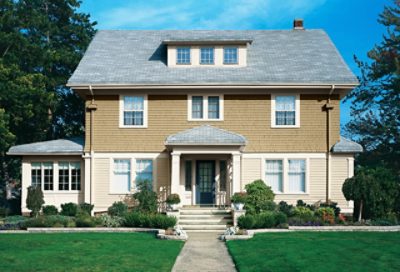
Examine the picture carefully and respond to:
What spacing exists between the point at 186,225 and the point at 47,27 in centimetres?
2133

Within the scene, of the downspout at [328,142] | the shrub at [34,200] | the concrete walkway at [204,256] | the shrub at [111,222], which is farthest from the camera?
the downspout at [328,142]

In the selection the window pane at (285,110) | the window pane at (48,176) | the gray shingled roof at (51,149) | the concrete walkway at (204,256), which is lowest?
the concrete walkway at (204,256)

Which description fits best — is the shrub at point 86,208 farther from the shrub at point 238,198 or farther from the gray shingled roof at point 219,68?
the shrub at point 238,198

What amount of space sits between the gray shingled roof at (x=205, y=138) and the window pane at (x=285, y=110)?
2308mm

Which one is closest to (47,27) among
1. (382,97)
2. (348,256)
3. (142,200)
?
(142,200)

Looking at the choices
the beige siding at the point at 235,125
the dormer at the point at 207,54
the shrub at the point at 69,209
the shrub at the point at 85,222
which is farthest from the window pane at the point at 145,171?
the dormer at the point at 207,54

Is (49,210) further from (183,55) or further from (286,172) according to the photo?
(286,172)

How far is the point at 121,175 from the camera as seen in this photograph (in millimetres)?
25594

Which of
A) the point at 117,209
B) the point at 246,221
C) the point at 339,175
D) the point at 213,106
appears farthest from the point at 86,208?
the point at 339,175

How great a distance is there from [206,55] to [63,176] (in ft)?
30.9

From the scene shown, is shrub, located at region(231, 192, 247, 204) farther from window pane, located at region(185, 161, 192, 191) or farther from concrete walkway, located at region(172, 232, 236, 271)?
window pane, located at region(185, 161, 192, 191)

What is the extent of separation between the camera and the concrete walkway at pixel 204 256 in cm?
1312

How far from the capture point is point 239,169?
936 inches

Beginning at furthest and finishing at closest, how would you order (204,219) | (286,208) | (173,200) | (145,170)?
(145,170)
(286,208)
(204,219)
(173,200)
